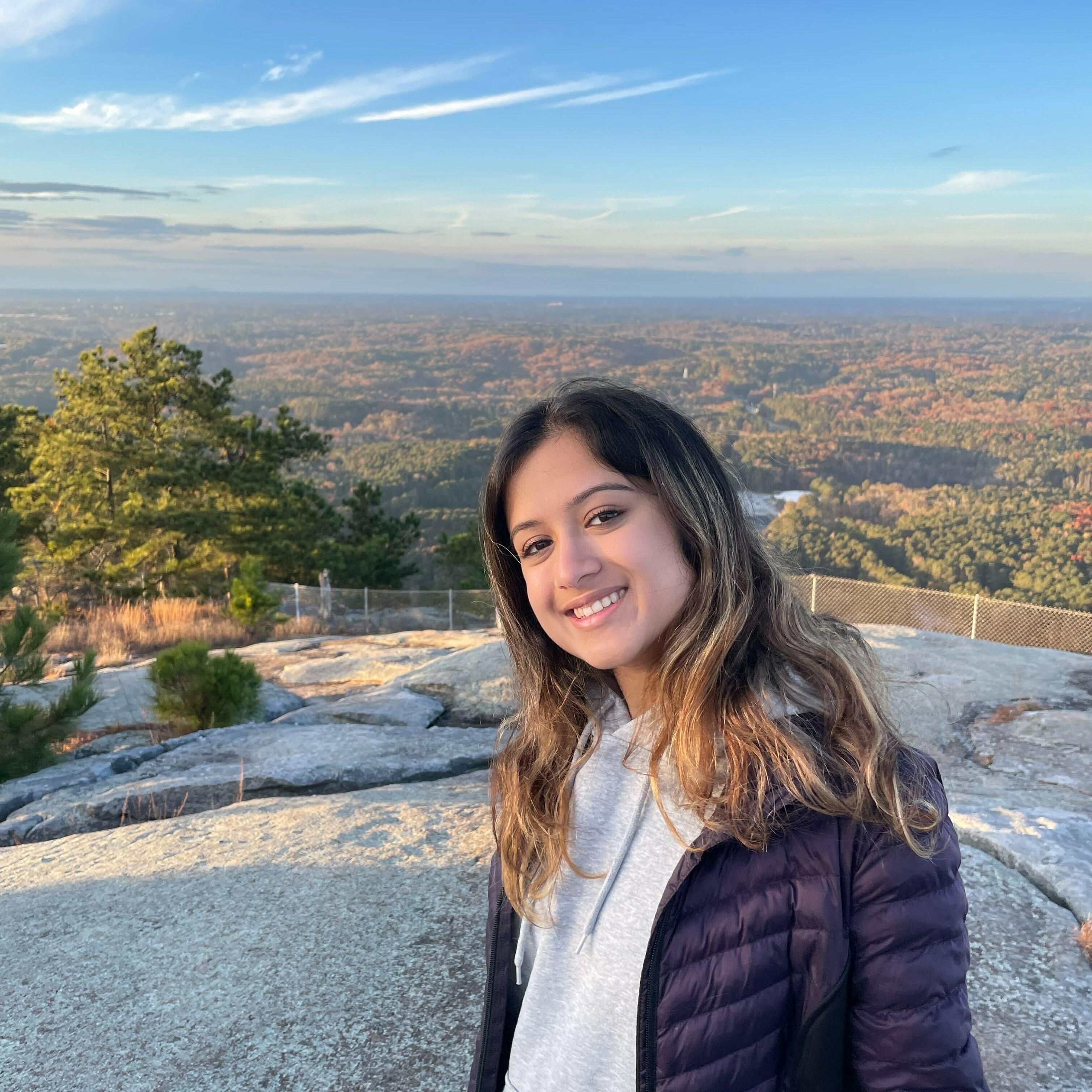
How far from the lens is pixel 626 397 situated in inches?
56.7

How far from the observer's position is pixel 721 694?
53.3 inches

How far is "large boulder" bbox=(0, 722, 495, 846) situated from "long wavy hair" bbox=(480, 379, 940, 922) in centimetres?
340

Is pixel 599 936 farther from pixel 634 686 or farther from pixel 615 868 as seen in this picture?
pixel 634 686

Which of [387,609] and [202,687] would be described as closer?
[202,687]

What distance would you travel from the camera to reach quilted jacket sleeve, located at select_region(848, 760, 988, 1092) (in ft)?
3.74

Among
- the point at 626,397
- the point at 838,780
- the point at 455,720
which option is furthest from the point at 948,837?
the point at 455,720

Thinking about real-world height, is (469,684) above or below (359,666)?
above

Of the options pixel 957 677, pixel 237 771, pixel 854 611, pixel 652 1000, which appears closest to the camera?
pixel 652 1000

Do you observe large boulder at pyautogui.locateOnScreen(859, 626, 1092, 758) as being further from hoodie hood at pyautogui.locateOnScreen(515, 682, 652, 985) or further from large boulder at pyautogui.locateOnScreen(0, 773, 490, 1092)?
hoodie hood at pyautogui.locateOnScreen(515, 682, 652, 985)

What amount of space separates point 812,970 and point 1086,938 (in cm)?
216

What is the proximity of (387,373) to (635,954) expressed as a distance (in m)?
80.0

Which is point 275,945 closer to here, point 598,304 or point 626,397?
point 626,397

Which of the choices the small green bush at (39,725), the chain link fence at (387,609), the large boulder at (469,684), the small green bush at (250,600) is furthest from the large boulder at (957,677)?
the chain link fence at (387,609)

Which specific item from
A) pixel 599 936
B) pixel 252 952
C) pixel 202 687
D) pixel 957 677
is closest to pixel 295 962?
pixel 252 952
